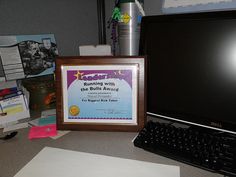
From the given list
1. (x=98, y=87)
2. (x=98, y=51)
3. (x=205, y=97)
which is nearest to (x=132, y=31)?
(x=98, y=51)

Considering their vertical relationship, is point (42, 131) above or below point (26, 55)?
below

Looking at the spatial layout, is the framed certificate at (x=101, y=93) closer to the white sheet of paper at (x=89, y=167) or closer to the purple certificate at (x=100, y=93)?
the purple certificate at (x=100, y=93)

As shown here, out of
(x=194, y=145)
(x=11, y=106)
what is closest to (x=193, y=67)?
(x=194, y=145)

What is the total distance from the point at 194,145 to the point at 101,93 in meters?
0.33

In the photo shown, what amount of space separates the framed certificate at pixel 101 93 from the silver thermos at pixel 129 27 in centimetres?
16

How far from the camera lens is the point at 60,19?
3.38ft

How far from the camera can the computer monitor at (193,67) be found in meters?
0.63

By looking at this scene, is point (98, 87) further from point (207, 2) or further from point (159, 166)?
point (207, 2)

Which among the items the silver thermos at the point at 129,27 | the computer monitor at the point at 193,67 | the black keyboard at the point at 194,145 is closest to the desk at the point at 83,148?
the black keyboard at the point at 194,145

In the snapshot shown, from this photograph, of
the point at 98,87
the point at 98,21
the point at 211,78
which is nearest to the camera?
the point at 211,78

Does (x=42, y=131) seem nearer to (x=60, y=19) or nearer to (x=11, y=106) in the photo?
(x=11, y=106)

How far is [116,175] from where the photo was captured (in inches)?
21.1

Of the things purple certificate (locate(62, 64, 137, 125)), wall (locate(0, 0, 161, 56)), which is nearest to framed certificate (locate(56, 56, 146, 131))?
purple certificate (locate(62, 64, 137, 125))

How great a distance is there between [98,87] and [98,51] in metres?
0.23
